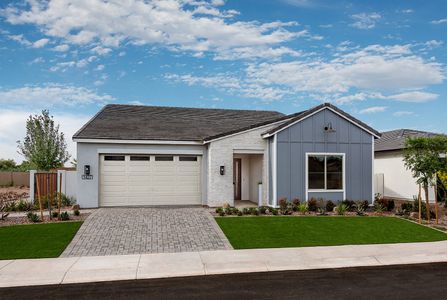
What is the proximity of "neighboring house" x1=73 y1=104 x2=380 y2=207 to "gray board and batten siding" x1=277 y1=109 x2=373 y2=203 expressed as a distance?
4cm

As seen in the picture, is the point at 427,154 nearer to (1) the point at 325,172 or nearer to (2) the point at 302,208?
(1) the point at 325,172

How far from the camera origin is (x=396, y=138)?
23516mm

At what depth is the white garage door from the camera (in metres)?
16.9

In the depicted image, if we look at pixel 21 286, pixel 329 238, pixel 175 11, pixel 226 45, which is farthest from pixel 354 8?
pixel 21 286

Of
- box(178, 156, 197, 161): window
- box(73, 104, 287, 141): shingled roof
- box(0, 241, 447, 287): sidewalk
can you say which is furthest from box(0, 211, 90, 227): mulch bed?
box(178, 156, 197, 161): window

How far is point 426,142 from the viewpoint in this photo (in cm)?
1392

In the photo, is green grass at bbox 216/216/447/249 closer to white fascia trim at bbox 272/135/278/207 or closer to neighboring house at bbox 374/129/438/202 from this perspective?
white fascia trim at bbox 272/135/278/207

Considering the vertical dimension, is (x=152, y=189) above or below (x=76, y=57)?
below

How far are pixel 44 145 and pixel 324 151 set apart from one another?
2393 cm

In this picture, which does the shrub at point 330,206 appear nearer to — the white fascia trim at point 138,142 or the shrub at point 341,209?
the shrub at point 341,209

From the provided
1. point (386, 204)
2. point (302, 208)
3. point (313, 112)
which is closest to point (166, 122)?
point (313, 112)

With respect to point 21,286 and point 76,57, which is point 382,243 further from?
point 76,57

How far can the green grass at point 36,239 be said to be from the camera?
9.56m

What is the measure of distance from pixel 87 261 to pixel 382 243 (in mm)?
8109
